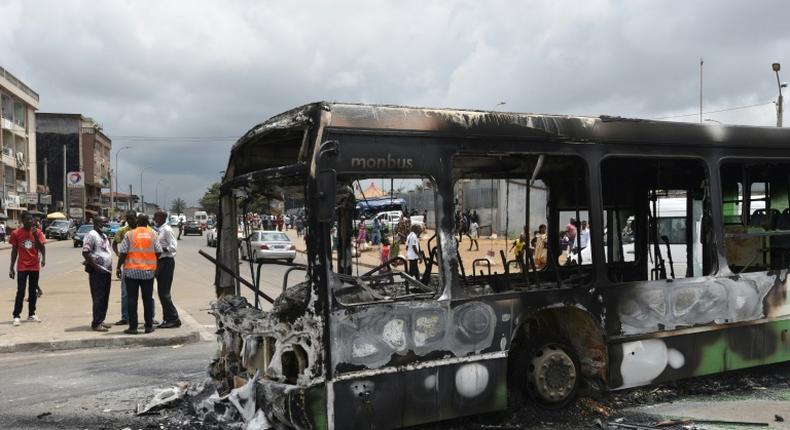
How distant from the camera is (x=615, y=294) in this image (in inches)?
212

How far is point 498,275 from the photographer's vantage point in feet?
19.7

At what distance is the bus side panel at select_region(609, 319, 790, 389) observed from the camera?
215 inches

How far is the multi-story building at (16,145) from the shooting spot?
184ft

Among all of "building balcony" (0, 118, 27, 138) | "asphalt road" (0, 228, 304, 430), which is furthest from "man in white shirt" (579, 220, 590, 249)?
"building balcony" (0, 118, 27, 138)

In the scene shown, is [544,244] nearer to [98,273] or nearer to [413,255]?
[413,255]

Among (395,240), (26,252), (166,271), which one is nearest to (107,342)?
(166,271)

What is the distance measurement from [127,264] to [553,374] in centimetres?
659

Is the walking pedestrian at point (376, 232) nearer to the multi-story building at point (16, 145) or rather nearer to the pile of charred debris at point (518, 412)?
the pile of charred debris at point (518, 412)

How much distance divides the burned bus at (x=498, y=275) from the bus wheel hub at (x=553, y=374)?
1 cm

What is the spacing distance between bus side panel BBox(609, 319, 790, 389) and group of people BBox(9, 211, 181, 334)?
676 cm

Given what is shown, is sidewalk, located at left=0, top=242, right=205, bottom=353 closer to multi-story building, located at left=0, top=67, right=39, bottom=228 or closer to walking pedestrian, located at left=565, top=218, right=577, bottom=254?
walking pedestrian, located at left=565, top=218, right=577, bottom=254

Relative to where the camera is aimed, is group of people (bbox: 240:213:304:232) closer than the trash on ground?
No

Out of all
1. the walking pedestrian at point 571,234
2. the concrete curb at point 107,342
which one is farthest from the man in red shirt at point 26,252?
the walking pedestrian at point 571,234

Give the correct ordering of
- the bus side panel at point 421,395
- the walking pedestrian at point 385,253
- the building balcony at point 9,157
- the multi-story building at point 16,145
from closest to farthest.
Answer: the bus side panel at point 421,395, the walking pedestrian at point 385,253, the building balcony at point 9,157, the multi-story building at point 16,145
